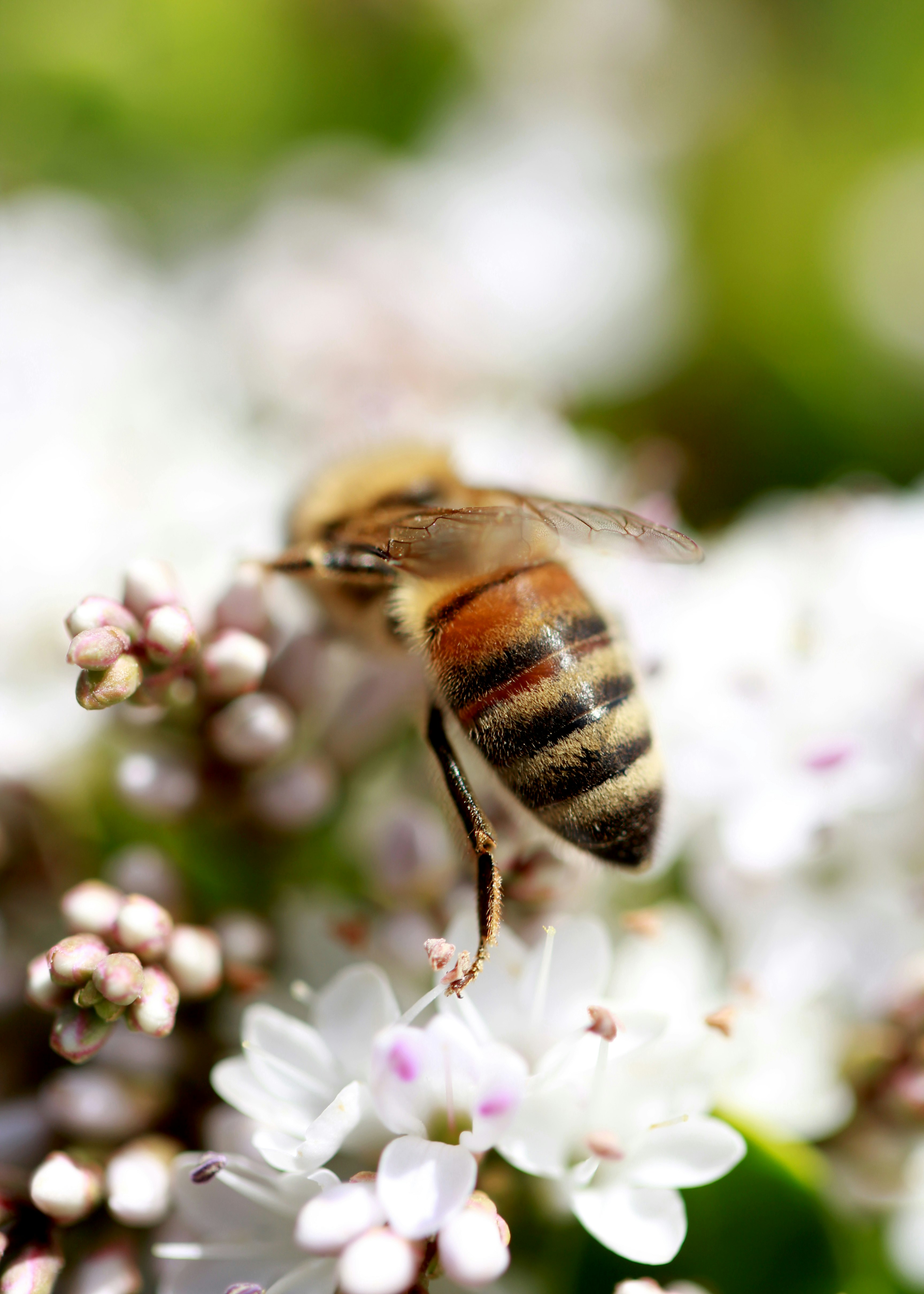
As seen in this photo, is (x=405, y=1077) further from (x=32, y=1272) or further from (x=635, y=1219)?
(x=32, y=1272)

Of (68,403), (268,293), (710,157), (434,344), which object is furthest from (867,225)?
(68,403)

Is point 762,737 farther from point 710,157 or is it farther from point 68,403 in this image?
point 710,157

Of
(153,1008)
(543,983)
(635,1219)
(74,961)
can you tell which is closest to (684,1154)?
(635,1219)

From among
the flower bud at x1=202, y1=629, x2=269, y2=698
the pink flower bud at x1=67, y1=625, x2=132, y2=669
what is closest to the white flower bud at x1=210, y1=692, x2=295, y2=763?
the flower bud at x1=202, y1=629, x2=269, y2=698

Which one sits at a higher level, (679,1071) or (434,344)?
(434,344)

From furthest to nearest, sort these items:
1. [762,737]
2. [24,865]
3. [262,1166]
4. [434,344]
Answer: [434,344] < [762,737] < [24,865] < [262,1166]

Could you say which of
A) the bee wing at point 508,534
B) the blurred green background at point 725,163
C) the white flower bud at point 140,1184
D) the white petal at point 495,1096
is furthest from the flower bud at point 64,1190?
the blurred green background at point 725,163
